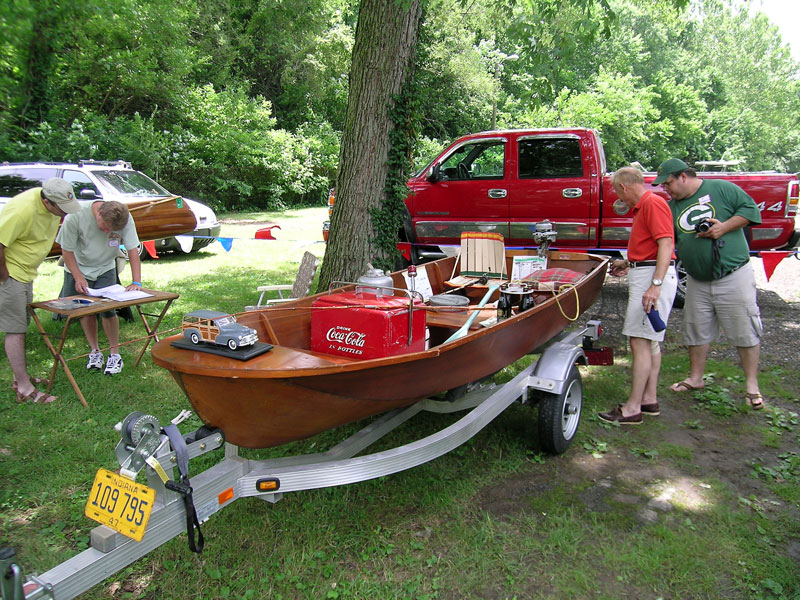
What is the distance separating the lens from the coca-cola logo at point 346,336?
2.96 m

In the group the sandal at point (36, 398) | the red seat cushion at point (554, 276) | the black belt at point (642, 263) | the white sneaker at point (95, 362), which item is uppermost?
the black belt at point (642, 263)

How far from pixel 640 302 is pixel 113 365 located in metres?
4.43

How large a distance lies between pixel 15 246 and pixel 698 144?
43869 millimetres

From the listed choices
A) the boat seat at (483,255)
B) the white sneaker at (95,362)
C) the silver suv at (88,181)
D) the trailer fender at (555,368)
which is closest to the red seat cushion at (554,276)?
the boat seat at (483,255)

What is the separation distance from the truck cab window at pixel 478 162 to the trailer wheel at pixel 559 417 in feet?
15.5

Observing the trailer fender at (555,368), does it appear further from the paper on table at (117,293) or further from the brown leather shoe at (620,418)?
the paper on table at (117,293)

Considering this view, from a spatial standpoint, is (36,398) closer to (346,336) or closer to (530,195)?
(346,336)

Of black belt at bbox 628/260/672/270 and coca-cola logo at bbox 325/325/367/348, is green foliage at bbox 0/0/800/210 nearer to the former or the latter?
coca-cola logo at bbox 325/325/367/348

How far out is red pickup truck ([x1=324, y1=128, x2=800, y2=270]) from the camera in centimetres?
644

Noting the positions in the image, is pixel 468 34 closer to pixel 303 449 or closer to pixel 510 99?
pixel 510 99

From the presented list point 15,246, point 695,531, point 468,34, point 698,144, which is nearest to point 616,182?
point 695,531

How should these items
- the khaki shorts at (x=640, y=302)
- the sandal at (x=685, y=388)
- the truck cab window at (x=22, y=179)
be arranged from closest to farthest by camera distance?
the khaki shorts at (x=640, y=302)
the sandal at (x=685, y=388)
the truck cab window at (x=22, y=179)

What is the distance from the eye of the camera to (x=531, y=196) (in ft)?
24.4

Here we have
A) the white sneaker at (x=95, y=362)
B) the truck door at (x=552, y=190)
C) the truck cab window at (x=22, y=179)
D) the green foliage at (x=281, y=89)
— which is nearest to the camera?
the white sneaker at (x=95, y=362)
